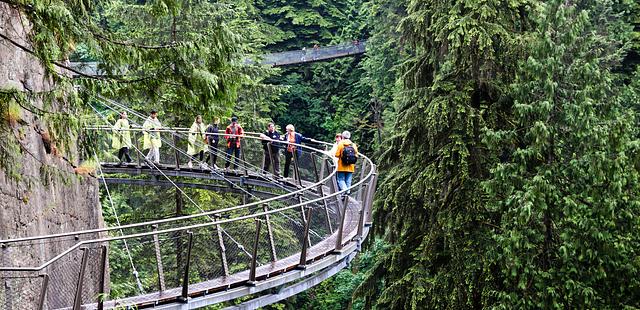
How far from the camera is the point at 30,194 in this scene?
8945mm

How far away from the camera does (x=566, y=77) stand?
15695mm

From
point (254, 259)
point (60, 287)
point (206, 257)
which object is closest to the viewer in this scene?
point (60, 287)

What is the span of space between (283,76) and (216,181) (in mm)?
29214

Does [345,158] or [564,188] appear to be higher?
[345,158]

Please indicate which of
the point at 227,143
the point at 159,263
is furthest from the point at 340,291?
the point at 159,263

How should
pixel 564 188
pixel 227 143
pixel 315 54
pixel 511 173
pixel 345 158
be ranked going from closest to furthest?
pixel 345 158, pixel 511 173, pixel 564 188, pixel 227 143, pixel 315 54

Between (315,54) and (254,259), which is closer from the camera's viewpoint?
(254,259)

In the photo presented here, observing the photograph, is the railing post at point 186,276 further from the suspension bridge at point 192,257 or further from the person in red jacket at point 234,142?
the person in red jacket at point 234,142

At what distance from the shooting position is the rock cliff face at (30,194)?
7395 millimetres

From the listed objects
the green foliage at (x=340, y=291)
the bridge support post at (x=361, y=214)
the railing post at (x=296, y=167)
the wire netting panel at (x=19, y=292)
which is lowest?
the green foliage at (x=340, y=291)

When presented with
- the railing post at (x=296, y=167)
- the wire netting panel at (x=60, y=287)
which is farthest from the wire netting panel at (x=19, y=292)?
the railing post at (x=296, y=167)

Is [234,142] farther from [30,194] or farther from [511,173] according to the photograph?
[30,194]

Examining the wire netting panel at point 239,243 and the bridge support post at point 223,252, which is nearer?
the bridge support post at point 223,252

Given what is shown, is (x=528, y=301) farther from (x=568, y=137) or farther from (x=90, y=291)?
(x=90, y=291)
